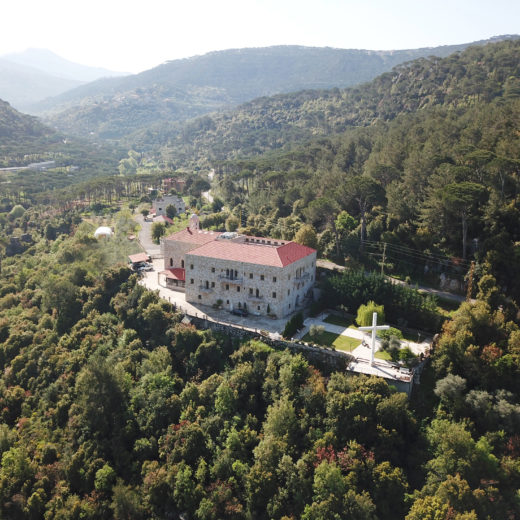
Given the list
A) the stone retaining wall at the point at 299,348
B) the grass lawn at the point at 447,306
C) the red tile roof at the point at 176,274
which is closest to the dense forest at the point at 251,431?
the stone retaining wall at the point at 299,348

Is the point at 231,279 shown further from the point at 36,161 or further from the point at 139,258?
the point at 36,161

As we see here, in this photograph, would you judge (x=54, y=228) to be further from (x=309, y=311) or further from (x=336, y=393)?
(x=336, y=393)

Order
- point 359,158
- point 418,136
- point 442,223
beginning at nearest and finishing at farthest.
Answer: point 442,223
point 418,136
point 359,158

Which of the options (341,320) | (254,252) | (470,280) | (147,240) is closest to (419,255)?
(470,280)

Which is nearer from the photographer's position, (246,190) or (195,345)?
(195,345)

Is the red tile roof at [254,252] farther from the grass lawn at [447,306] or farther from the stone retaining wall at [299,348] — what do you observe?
the grass lawn at [447,306]

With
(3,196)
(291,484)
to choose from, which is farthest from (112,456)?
(3,196)
